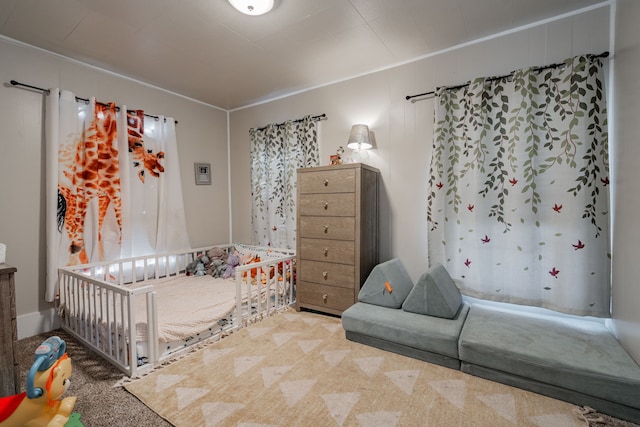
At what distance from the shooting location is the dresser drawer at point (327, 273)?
266 centimetres

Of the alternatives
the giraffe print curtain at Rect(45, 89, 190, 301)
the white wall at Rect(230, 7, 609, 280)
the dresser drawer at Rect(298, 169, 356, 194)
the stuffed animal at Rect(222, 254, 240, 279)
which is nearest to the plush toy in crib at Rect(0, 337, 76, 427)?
the giraffe print curtain at Rect(45, 89, 190, 301)

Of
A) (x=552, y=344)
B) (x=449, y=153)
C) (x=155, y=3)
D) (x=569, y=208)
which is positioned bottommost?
(x=552, y=344)

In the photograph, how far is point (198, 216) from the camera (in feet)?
12.4

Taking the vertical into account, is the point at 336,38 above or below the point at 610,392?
above

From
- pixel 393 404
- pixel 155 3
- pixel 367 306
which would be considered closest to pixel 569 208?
pixel 367 306

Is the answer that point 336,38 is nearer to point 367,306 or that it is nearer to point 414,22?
point 414,22

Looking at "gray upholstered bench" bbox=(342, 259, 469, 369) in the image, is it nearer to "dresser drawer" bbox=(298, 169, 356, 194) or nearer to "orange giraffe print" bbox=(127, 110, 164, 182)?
"dresser drawer" bbox=(298, 169, 356, 194)

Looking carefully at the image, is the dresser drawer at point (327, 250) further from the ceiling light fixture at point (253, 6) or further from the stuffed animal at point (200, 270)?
the ceiling light fixture at point (253, 6)

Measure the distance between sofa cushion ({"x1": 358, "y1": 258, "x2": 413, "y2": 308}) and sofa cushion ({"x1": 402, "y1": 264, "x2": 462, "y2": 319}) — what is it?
0.10m

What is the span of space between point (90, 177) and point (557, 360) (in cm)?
376

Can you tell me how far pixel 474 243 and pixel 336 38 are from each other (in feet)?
6.53

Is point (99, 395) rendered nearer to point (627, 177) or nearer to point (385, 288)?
point (385, 288)

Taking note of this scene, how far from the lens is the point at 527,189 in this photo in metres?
2.24

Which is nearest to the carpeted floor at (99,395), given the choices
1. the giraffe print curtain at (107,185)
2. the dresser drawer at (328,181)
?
the giraffe print curtain at (107,185)
